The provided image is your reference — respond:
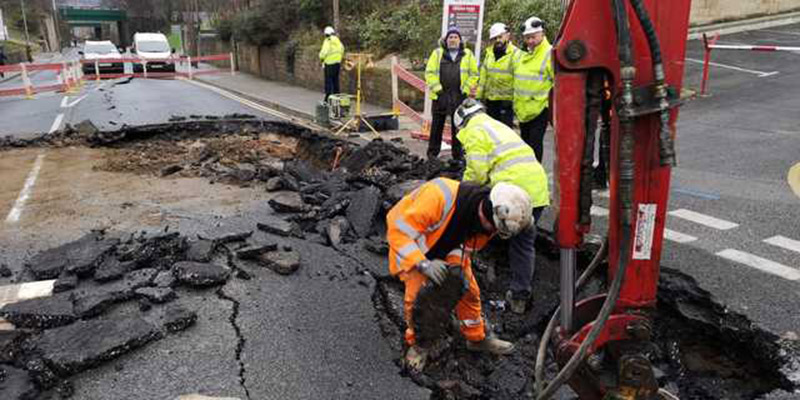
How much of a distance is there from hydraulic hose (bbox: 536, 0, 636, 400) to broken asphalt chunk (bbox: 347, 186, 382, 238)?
369 cm

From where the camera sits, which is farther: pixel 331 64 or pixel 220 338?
pixel 331 64

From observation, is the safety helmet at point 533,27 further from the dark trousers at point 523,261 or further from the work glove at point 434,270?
the work glove at point 434,270

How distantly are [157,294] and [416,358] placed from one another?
217 centimetres

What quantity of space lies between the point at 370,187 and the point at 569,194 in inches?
175

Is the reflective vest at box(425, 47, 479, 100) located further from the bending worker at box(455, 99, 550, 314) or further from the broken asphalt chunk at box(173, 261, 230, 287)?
the broken asphalt chunk at box(173, 261, 230, 287)

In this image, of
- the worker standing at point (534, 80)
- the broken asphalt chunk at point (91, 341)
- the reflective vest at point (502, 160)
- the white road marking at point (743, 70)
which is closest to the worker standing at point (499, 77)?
the worker standing at point (534, 80)

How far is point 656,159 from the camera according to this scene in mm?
2359

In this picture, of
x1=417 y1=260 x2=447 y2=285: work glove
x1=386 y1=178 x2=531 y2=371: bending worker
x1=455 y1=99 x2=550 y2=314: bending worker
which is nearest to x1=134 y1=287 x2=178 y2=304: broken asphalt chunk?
x1=386 y1=178 x2=531 y2=371: bending worker

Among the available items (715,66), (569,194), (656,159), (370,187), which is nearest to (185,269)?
(370,187)

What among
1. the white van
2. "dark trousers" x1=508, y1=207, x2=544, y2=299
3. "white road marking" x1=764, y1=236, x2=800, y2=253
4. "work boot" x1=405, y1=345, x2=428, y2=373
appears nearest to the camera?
"work boot" x1=405, y1=345, x2=428, y2=373

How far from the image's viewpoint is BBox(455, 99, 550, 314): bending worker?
441cm

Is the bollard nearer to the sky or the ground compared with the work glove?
nearer to the sky

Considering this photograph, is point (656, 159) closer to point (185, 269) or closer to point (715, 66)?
point (185, 269)

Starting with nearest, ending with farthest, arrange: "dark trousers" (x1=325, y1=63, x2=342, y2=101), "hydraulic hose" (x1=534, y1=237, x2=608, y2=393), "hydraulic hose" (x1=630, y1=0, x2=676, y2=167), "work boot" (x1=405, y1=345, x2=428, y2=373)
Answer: "hydraulic hose" (x1=630, y1=0, x2=676, y2=167), "hydraulic hose" (x1=534, y1=237, x2=608, y2=393), "work boot" (x1=405, y1=345, x2=428, y2=373), "dark trousers" (x1=325, y1=63, x2=342, y2=101)
